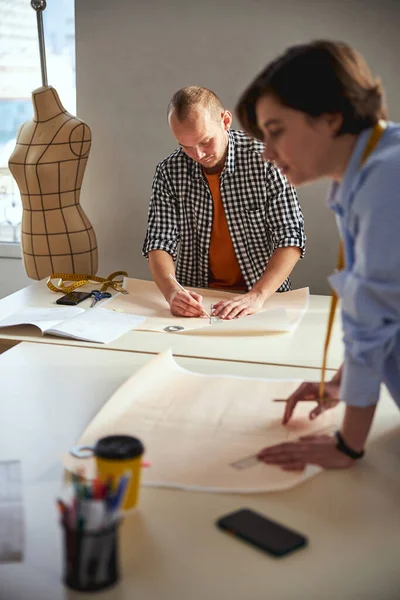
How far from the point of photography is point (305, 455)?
124cm

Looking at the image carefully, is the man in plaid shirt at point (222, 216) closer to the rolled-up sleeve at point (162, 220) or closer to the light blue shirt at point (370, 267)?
the rolled-up sleeve at point (162, 220)

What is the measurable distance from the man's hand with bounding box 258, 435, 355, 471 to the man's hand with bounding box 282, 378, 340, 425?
0.14 metres

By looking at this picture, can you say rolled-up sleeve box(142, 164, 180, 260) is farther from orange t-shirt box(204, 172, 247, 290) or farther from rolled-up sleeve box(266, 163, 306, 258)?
rolled-up sleeve box(266, 163, 306, 258)

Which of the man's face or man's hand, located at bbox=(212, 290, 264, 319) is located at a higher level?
the man's face

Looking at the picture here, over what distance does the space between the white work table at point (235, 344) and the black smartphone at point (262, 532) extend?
0.77m

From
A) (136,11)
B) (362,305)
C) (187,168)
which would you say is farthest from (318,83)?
(136,11)

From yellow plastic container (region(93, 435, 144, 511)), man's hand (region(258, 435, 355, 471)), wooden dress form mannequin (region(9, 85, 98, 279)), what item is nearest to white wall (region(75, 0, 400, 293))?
wooden dress form mannequin (region(9, 85, 98, 279))

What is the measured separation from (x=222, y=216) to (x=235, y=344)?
0.83m

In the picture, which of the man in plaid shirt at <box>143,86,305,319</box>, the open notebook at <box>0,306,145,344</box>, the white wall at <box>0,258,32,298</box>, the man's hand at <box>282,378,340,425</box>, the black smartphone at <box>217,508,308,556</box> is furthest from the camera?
the white wall at <box>0,258,32,298</box>

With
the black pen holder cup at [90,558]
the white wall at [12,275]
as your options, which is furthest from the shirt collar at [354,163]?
the white wall at [12,275]

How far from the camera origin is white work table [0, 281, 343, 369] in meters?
1.86

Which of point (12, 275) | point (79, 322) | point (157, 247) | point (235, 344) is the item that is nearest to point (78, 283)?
point (157, 247)

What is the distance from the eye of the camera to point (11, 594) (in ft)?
2.98

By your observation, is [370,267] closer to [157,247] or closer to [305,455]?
[305,455]
